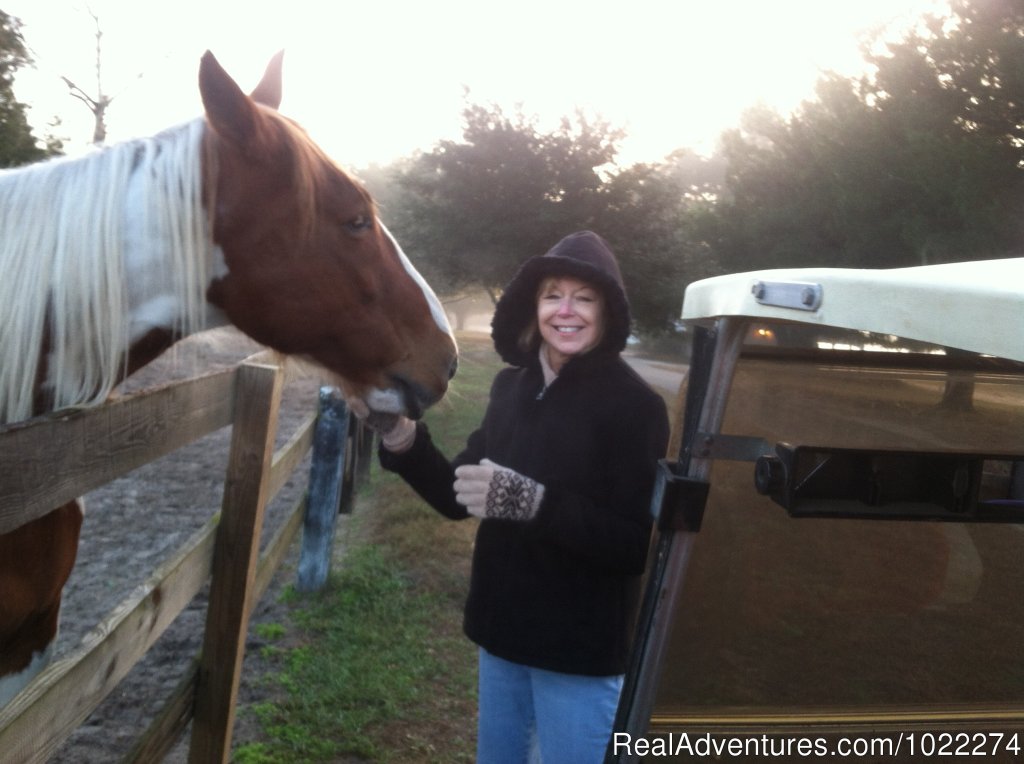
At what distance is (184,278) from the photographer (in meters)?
2.04

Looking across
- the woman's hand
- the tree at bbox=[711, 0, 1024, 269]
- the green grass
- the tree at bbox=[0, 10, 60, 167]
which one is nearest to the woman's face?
the woman's hand

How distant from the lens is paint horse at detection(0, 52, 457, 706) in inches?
74.8

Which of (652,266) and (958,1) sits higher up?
(958,1)

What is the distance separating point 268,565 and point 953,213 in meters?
7.77

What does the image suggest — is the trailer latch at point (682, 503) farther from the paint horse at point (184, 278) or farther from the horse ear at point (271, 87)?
the horse ear at point (271, 87)

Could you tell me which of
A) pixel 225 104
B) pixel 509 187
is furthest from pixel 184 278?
pixel 509 187

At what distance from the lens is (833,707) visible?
5.77ft

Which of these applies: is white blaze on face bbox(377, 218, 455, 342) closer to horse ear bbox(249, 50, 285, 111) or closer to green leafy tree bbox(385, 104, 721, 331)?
horse ear bbox(249, 50, 285, 111)

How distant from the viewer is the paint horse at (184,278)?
6.23ft

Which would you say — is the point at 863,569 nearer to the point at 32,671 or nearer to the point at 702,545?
the point at 702,545

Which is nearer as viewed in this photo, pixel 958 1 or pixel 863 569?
pixel 863 569

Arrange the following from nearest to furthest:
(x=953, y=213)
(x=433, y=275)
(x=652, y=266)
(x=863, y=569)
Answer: (x=863, y=569)
(x=953, y=213)
(x=652, y=266)
(x=433, y=275)

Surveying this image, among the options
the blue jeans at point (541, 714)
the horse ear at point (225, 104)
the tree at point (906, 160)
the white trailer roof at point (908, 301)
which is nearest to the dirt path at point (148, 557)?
the horse ear at point (225, 104)

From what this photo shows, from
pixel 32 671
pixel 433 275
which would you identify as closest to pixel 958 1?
pixel 433 275
